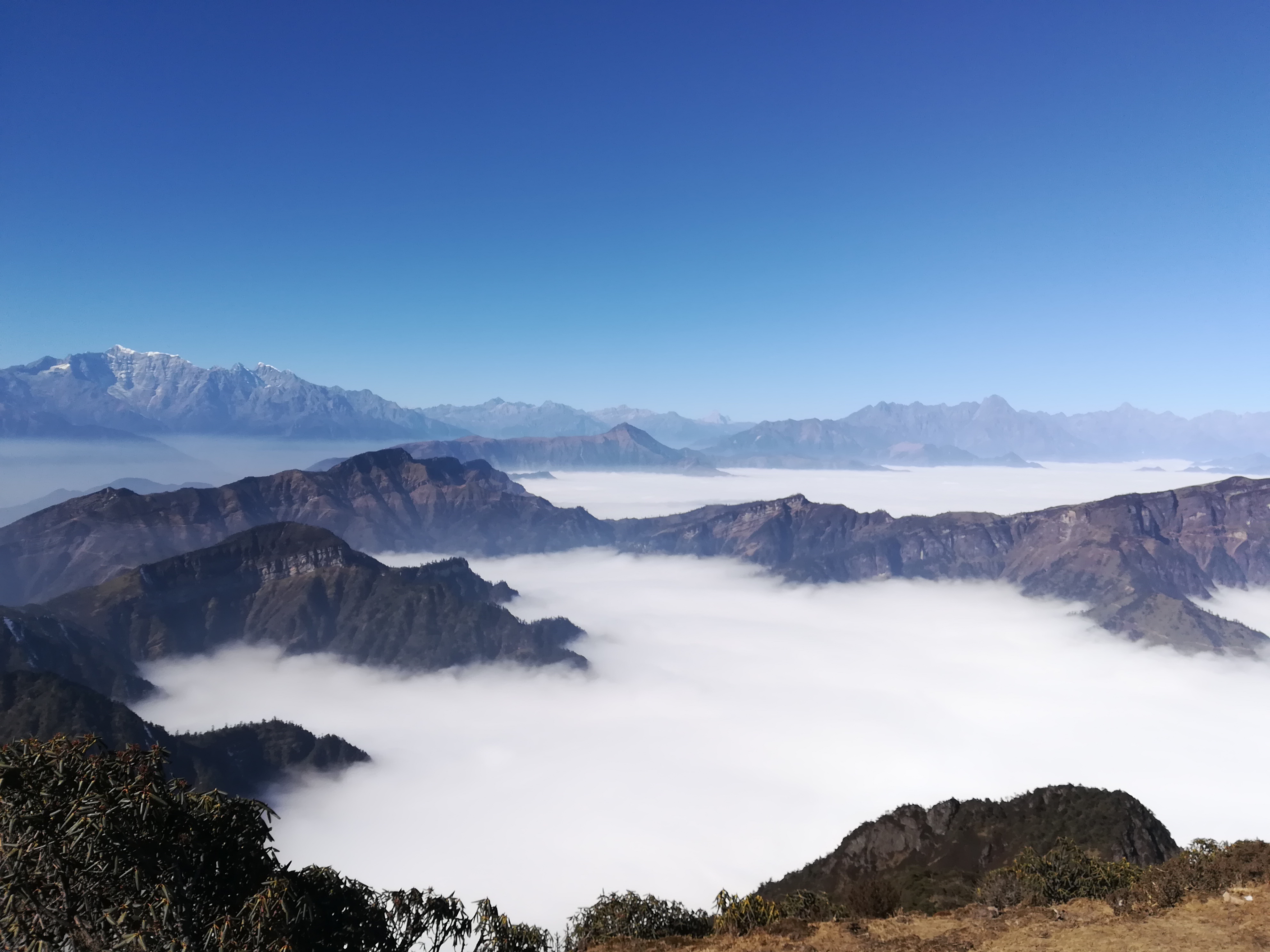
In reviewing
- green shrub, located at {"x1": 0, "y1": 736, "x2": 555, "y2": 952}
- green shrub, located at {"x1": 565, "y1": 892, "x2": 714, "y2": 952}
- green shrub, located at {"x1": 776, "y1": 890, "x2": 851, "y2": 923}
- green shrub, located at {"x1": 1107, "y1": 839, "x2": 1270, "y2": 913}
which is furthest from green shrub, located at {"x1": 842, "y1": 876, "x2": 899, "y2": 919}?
green shrub, located at {"x1": 0, "y1": 736, "x2": 555, "y2": 952}

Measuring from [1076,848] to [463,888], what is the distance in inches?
6726

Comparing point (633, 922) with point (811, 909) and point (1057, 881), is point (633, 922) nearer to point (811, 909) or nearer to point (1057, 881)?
point (811, 909)

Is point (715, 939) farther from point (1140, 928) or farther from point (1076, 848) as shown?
point (1076, 848)

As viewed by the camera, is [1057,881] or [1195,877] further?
[1057,881]

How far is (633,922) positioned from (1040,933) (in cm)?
2172

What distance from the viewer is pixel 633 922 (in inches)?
1574

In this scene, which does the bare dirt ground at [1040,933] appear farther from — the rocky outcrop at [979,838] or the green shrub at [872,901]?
the rocky outcrop at [979,838]

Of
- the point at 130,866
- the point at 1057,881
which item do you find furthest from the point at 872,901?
the point at 130,866

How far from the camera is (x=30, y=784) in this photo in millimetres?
22016

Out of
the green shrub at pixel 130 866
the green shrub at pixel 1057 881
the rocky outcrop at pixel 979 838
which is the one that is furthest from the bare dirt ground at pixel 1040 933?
the rocky outcrop at pixel 979 838

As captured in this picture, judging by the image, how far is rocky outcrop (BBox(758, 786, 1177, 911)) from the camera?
73750mm

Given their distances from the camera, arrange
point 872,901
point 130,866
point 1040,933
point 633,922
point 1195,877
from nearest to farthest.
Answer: point 130,866 < point 1040,933 < point 1195,877 < point 633,922 < point 872,901

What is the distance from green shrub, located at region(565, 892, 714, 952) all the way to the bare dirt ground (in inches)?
79.4

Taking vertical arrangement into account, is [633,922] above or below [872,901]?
above
